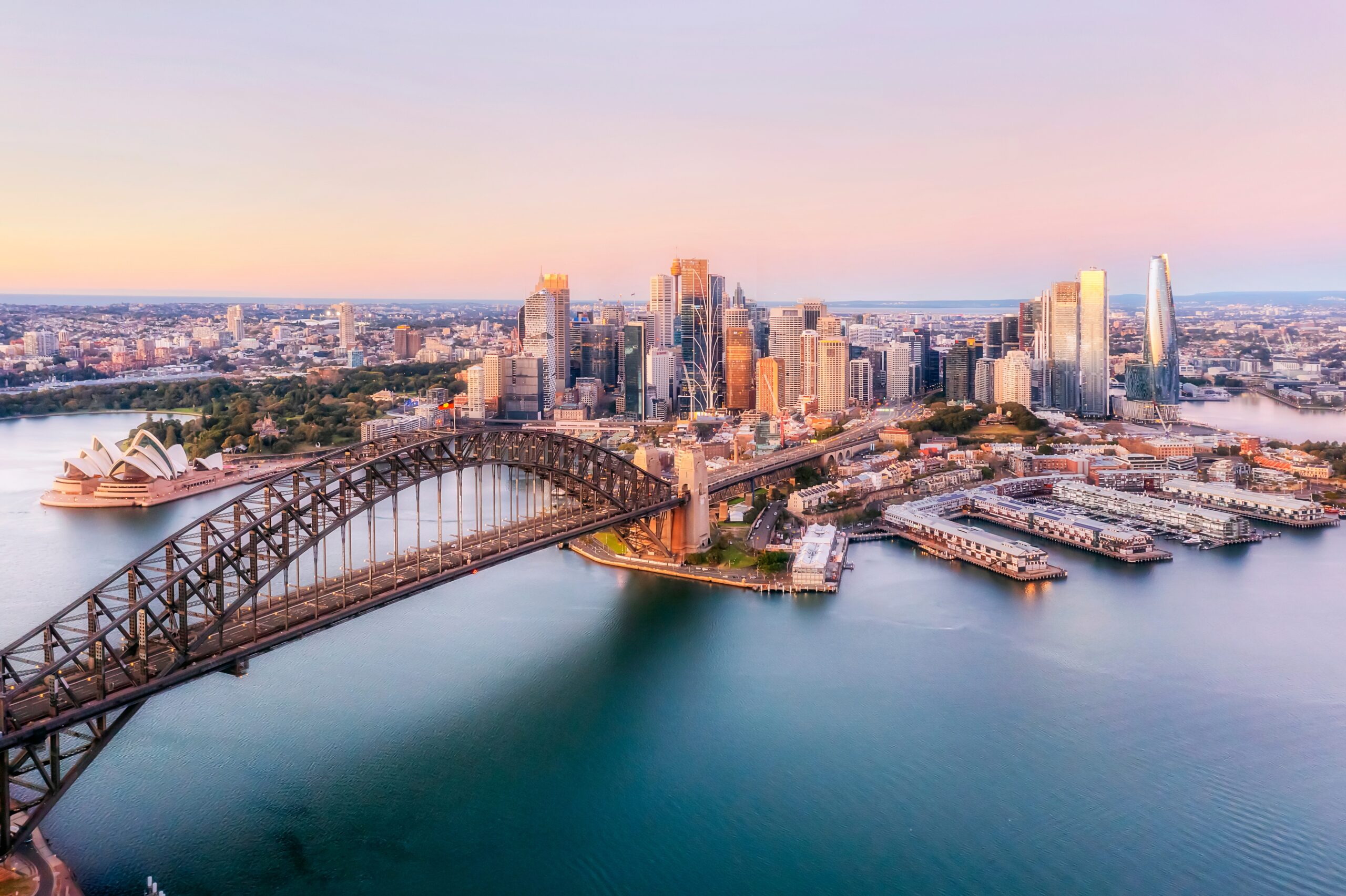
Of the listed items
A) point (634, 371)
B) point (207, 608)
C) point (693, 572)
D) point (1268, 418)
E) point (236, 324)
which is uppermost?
point (236, 324)

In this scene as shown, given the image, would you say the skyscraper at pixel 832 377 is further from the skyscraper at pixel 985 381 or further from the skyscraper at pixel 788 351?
the skyscraper at pixel 985 381

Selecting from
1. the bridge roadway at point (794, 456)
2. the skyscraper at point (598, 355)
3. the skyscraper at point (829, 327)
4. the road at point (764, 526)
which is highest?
the skyscraper at point (829, 327)

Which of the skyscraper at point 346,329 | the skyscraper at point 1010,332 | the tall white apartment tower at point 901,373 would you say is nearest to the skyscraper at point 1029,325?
the skyscraper at point 1010,332

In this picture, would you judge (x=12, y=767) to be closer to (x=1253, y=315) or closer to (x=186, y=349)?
(x=186, y=349)

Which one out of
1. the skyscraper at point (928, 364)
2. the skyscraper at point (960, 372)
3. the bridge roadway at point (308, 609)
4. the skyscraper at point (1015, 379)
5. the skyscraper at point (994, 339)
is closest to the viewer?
the bridge roadway at point (308, 609)

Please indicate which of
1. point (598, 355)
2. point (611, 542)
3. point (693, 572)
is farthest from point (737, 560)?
point (598, 355)

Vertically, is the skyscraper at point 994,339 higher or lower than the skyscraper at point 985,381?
higher

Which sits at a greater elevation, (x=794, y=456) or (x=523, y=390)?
(x=523, y=390)

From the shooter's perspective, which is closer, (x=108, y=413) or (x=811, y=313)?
(x=108, y=413)

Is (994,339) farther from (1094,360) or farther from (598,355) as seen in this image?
(598,355)
